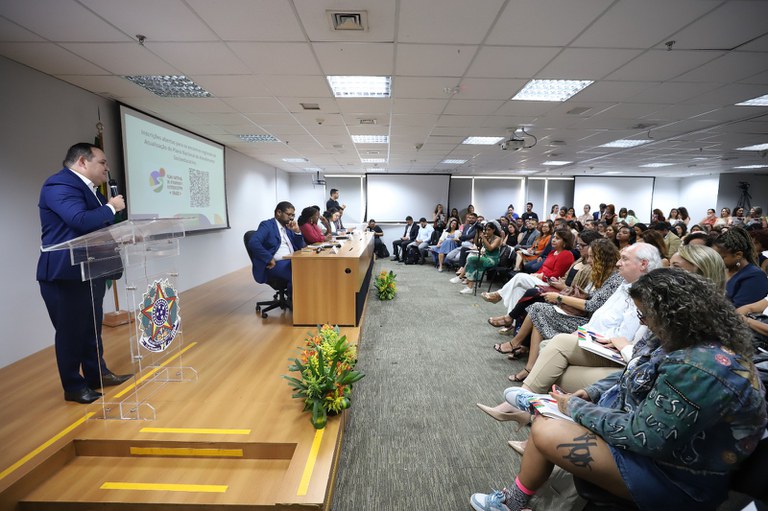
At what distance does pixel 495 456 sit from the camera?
198 centimetres

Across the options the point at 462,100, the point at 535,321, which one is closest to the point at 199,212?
the point at 462,100

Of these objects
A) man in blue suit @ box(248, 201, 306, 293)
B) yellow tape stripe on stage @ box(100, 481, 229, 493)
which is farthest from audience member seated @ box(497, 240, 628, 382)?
man in blue suit @ box(248, 201, 306, 293)

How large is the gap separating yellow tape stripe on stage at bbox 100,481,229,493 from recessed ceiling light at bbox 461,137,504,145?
606cm

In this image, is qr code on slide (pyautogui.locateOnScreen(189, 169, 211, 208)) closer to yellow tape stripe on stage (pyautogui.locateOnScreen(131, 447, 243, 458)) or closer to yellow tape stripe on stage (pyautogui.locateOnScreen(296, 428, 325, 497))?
yellow tape stripe on stage (pyautogui.locateOnScreen(131, 447, 243, 458))

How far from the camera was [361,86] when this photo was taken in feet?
12.4

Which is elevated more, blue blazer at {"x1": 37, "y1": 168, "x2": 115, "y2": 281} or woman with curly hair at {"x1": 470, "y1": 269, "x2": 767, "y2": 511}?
blue blazer at {"x1": 37, "y1": 168, "x2": 115, "y2": 281}

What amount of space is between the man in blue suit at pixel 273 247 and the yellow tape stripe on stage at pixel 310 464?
2.18 meters

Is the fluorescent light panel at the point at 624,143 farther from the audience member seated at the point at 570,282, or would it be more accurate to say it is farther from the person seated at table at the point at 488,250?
the audience member seated at the point at 570,282

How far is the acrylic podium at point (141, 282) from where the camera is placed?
193cm

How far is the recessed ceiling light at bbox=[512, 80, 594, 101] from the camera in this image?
11.8 ft

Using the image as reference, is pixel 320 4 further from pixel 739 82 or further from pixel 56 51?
pixel 739 82

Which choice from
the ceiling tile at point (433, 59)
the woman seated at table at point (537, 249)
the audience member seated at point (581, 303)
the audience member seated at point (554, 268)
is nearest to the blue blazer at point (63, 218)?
the ceiling tile at point (433, 59)

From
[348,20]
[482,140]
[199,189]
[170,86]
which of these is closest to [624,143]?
[482,140]

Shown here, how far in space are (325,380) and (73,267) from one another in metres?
1.62
